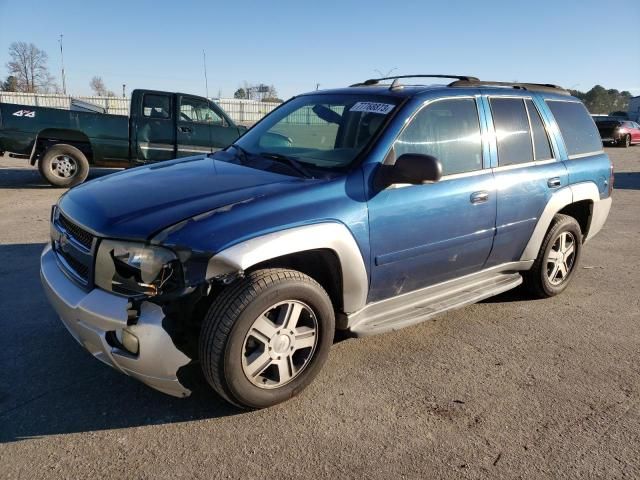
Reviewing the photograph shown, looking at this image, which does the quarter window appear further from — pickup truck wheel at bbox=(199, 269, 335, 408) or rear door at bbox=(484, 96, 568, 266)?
pickup truck wheel at bbox=(199, 269, 335, 408)

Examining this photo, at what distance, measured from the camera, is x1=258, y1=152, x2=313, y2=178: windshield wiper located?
3266 millimetres

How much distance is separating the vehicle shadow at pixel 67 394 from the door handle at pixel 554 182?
3060 mm

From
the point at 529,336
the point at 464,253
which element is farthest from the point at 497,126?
the point at 529,336

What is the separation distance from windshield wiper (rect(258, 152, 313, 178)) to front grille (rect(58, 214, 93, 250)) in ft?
4.27

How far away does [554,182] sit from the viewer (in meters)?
4.27

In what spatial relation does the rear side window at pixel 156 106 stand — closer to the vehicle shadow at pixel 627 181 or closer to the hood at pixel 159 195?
the hood at pixel 159 195

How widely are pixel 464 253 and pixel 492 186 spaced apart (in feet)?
1.78

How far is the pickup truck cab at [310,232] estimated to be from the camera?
2572 mm

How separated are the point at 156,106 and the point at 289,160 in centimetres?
737

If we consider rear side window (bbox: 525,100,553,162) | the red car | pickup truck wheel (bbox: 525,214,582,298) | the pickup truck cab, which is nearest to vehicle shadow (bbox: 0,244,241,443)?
the pickup truck cab

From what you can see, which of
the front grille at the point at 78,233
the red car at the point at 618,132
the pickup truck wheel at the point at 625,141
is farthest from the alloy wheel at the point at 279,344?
the pickup truck wheel at the point at 625,141

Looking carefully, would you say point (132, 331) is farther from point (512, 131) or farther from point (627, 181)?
point (627, 181)

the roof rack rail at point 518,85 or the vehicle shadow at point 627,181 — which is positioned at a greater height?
the roof rack rail at point 518,85

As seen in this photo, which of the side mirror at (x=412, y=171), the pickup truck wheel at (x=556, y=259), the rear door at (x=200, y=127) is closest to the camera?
the side mirror at (x=412, y=171)
